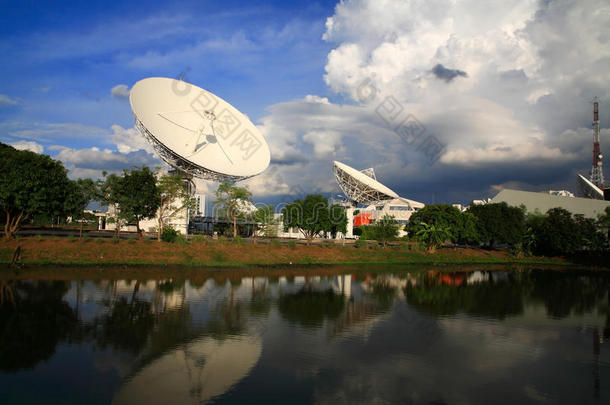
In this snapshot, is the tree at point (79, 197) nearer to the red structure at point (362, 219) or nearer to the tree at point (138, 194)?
the tree at point (138, 194)

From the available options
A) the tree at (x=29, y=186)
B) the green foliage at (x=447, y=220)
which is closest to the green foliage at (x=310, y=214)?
the green foliage at (x=447, y=220)

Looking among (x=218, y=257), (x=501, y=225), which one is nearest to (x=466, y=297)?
(x=218, y=257)

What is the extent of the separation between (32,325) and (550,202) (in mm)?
88926

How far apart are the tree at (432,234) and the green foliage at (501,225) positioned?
1032 cm

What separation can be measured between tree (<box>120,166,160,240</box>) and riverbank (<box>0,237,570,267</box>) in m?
6.19

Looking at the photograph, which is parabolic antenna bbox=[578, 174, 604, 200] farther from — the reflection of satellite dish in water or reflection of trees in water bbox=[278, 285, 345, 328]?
the reflection of satellite dish in water

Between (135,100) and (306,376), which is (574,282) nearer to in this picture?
(306,376)

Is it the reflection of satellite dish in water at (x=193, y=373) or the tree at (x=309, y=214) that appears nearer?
the reflection of satellite dish in water at (x=193, y=373)

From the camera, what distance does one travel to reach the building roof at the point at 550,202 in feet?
254

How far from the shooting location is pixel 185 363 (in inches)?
432

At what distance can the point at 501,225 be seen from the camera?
190 feet

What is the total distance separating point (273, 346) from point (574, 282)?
33.5 meters

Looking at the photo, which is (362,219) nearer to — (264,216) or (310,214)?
(264,216)

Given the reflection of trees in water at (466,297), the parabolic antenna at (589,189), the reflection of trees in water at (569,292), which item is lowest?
the reflection of trees in water at (569,292)
